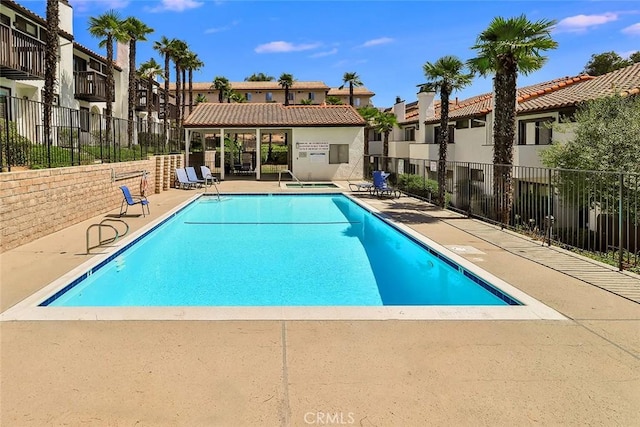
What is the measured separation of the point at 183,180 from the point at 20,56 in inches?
301

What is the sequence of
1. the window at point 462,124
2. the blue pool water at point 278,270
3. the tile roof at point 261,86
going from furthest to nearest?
the tile roof at point 261,86 → the window at point 462,124 → the blue pool water at point 278,270

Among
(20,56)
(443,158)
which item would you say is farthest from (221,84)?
(443,158)

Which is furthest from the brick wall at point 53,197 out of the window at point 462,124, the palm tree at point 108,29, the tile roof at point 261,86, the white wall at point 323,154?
the tile roof at point 261,86

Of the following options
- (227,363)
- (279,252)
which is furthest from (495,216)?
(227,363)

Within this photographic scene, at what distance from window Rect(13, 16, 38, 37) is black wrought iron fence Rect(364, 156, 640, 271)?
1710cm

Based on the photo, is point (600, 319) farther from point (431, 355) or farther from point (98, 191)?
point (98, 191)

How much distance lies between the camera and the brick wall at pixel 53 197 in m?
8.66

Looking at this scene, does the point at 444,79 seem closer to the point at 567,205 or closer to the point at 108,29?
the point at 567,205

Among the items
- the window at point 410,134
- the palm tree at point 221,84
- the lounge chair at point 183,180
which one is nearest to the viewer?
the lounge chair at point 183,180

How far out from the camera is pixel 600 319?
5125 mm

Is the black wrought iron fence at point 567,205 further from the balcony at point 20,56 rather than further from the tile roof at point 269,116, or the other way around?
the balcony at point 20,56

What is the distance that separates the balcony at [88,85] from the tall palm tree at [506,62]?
64.9 ft

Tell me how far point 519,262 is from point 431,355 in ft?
14.5

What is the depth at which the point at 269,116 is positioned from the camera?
28.9 metres
